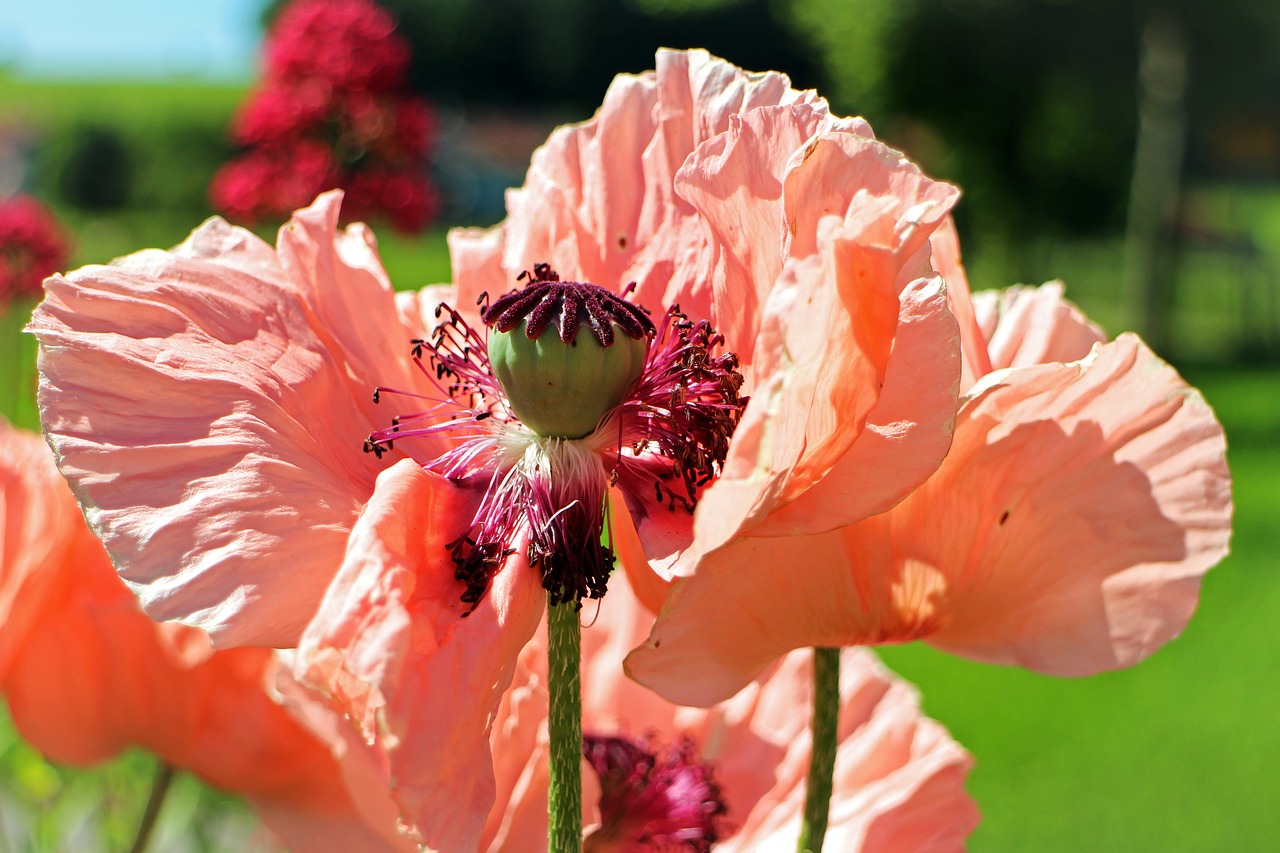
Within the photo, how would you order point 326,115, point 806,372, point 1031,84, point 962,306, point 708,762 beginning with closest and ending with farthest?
point 806,372 < point 962,306 < point 708,762 < point 326,115 < point 1031,84

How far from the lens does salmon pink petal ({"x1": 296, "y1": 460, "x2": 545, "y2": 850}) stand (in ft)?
1.38

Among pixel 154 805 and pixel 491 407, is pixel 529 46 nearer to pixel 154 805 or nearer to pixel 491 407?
pixel 154 805

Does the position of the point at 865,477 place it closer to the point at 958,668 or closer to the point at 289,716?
the point at 289,716

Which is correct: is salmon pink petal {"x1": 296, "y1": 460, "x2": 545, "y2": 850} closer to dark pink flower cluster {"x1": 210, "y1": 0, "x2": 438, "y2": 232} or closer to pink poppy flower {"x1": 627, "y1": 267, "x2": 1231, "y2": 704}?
pink poppy flower {"x1": 627, "y1": 267, "x2": 1231, "y2": 704}

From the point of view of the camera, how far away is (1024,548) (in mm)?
547

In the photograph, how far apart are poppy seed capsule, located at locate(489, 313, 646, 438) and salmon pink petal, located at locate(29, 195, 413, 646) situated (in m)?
0.07

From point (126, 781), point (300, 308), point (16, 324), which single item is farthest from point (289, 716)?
point (16, 324)

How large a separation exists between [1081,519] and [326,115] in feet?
9.04

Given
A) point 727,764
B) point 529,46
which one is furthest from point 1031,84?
point 529,46

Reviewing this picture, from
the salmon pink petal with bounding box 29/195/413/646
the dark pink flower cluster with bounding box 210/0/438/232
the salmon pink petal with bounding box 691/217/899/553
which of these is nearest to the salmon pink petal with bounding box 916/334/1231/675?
the salmon pink petal with bounding box 691/217/899/553

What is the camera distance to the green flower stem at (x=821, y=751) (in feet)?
1.73

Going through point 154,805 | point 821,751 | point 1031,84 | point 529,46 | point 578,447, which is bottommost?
point 154,805

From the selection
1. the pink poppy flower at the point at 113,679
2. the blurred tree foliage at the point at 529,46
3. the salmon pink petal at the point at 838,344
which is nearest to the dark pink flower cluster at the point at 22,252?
the pink poppy flower at the point at 113,679

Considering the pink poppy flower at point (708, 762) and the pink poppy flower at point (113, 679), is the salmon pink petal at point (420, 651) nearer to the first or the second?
the pink poppy flower at point (708, 762)
